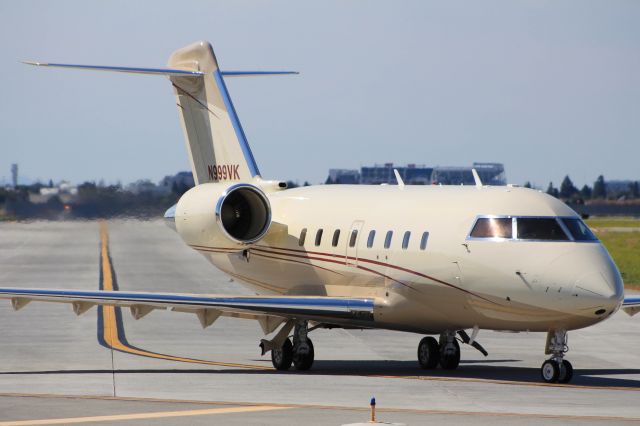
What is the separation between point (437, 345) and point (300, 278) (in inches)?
121

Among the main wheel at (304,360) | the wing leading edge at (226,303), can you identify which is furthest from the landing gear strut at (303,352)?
the wing leading edge at (226,303)

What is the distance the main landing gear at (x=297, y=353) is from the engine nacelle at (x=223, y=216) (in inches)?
93.5

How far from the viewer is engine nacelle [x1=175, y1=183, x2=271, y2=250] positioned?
2608cm

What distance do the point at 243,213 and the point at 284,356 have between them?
3538 mm

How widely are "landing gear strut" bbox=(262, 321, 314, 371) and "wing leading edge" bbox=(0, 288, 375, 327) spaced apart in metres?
0.71

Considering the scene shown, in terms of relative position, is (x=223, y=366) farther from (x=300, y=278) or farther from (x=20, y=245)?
(x=20, y=245)

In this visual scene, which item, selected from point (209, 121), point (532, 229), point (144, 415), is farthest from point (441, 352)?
point (144, 415)

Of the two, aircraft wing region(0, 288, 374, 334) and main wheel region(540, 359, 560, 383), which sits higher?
aircraft wing region(0, 288, 374, 334)

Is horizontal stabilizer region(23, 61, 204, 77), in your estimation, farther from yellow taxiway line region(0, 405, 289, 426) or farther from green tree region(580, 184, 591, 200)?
green tree region(580, 184, 591, 200)

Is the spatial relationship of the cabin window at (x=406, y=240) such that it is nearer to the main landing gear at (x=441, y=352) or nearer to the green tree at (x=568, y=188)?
the main landing gear at (x=441, y=352)

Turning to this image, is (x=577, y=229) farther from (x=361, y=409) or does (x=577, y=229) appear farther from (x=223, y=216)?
(x=223, y=216)

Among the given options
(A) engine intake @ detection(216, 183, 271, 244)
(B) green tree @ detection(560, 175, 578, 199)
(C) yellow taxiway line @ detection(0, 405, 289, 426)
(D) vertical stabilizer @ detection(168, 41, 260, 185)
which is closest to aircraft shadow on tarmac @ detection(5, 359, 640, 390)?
(A) engine intake @ detection(216, 183, 271, 244)

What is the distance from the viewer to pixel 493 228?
22.4m

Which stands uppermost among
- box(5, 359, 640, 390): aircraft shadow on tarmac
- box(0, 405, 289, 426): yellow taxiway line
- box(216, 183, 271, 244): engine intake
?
box(216, 183, 271, 244): engine intake
